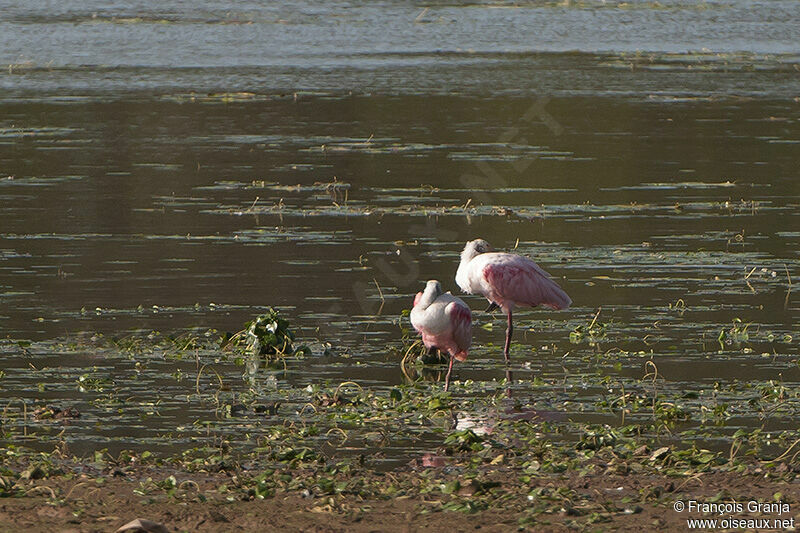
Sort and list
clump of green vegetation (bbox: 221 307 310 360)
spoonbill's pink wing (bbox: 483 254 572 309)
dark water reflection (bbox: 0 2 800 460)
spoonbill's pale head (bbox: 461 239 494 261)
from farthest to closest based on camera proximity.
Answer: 1. spoonbill's pale head (bbox: 461 239 494 261)
2. dark water reflection (bbox: 0 2 800 460)
3. spoonbill's pink wing (bbox: 483 254 572 309)
4. clump of green vegetation (bbox: 221 307 310 360)

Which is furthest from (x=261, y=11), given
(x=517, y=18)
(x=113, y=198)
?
(x=113, y=198)

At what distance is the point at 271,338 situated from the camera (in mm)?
11883

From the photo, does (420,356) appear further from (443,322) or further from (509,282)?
(443,322)

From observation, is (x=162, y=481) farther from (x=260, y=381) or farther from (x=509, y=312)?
(x=509, y=312)

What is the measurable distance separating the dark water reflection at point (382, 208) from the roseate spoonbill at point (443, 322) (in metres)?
0.47

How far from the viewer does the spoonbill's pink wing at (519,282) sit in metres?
12.2

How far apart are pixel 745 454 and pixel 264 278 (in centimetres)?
686

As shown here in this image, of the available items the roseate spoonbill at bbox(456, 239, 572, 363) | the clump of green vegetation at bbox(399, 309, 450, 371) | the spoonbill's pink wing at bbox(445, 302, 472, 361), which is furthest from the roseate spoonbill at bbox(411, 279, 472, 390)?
the roseate spoonbill at bbox(456, 239, 572, 363)

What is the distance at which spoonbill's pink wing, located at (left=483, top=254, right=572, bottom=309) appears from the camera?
12.2 m

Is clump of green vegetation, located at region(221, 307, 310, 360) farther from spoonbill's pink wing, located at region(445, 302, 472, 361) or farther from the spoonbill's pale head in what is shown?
the spoonbill's pale head

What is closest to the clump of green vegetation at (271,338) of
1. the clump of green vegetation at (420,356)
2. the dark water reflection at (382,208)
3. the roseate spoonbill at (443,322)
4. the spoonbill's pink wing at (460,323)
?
the dark water reflection at (382,208)

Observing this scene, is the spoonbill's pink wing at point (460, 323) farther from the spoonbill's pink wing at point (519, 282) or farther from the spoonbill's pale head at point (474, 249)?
the spoonbill's pale head at point (474, 249)

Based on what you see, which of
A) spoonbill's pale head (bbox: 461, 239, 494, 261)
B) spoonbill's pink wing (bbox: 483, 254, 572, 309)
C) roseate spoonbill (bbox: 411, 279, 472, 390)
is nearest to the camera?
roseate spoonbill (bbox: 411, 279, 472, 390)

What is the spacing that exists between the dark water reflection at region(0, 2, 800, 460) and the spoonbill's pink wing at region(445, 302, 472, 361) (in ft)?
1.87
